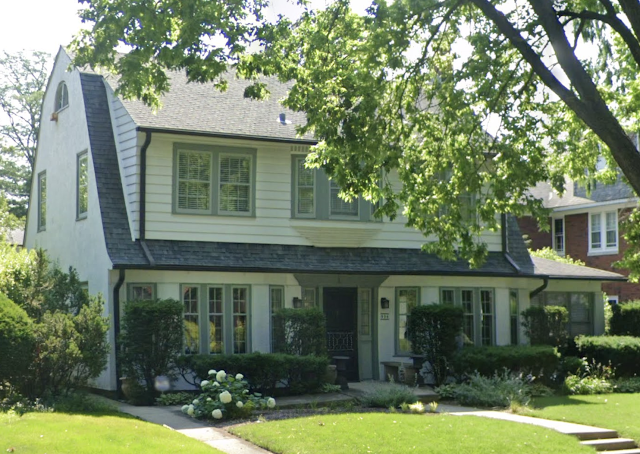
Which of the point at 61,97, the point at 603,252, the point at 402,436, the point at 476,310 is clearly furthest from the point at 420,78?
the point at 603,252

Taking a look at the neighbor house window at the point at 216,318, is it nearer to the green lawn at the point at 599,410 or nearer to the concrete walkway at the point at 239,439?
the concrete walkway at the point at 239,439

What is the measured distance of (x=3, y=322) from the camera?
1560 centimetres

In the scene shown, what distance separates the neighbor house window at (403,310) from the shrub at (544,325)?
3.23 metres

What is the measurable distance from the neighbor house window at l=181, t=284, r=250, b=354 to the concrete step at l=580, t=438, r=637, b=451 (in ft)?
28.4

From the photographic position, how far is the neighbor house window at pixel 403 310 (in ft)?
73.5

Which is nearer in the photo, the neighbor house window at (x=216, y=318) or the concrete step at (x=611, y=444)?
the concrete step at (x=611, y=444)

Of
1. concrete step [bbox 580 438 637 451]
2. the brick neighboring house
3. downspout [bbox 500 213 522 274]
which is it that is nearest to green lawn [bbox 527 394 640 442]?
concrete step [bbox 580 438 637 451]

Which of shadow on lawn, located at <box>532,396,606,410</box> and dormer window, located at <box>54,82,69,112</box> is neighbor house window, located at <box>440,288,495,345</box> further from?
dormer window, located at <box>54,82,69,112</box>

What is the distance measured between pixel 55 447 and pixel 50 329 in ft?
15.2

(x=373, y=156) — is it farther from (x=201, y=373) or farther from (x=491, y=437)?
(x=201, y=373)

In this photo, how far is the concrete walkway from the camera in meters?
13.6

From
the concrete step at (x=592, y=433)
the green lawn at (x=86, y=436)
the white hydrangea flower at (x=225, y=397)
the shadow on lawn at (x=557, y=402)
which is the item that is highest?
the white hydrangea flower at (x=225, y=397)

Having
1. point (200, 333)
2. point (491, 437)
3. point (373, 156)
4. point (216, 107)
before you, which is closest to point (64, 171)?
point (216, 107)

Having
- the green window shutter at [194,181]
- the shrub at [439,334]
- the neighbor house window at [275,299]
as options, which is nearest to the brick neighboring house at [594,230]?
the shrub at [439,334]
